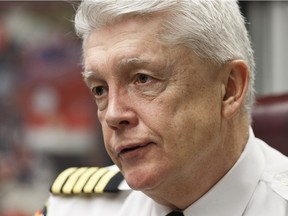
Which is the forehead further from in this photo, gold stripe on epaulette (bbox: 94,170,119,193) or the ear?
gold stripe on epaulette (bbox: 94,170,119,193)

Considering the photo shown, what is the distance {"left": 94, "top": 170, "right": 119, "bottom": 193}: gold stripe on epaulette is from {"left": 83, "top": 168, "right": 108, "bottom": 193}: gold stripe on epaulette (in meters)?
0.01

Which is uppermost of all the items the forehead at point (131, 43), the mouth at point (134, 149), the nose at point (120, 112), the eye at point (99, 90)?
the forehead at point (131, 43)

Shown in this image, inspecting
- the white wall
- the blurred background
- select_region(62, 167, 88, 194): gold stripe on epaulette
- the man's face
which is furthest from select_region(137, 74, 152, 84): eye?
the blurred background

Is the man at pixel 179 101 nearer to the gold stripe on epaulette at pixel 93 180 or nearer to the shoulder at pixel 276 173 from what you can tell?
the shoulder at pixel 276 173

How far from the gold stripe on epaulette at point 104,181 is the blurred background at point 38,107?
7.49 feet

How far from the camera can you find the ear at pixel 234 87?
178cm

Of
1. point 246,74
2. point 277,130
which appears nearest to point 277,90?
point 277,130

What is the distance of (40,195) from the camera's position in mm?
4535

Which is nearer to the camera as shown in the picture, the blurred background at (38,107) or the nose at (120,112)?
the nose at (120,112)

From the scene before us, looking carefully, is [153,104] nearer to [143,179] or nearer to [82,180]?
[143,179]

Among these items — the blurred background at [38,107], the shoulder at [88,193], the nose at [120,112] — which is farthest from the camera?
the blurred background at [38,107]

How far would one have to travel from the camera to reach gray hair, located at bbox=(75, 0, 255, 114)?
171cm

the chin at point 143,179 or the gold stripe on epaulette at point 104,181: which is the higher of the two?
the chin at point 143,179

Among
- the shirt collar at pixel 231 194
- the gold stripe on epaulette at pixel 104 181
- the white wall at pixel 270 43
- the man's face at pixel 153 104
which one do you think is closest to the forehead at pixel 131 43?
the man's face at pixel 153 104
